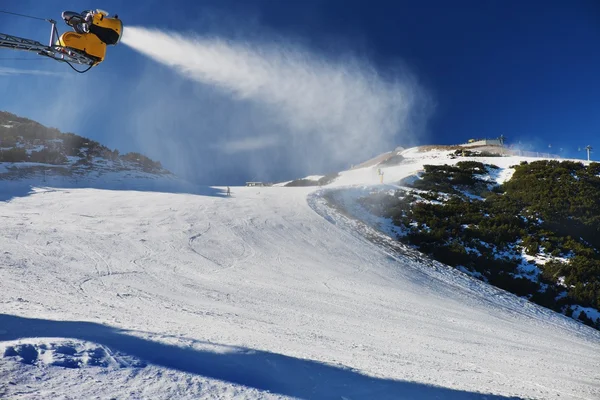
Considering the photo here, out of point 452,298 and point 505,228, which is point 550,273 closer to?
point 505,228

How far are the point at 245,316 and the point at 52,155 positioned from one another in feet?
114

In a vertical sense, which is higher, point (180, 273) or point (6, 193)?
point (6, 193)

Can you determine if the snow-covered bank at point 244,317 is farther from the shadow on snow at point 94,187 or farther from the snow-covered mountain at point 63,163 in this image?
the snow-covered mountain at point 63,163

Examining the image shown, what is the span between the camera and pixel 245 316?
944cm

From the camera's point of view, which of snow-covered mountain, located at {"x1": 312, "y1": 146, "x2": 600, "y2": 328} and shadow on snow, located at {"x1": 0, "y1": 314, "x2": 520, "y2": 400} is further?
snow-covered mountain, located at {"x1": 312, "y1": 146, "x2": 600, "y2": 328}

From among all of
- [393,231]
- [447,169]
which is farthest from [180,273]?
[447,169]

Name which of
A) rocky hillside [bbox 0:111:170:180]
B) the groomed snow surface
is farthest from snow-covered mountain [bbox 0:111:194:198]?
the groomed snow surface

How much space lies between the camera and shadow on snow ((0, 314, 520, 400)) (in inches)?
186

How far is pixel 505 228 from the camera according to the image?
23812 millimetres

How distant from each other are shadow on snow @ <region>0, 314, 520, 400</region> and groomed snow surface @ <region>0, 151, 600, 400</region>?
3 cm

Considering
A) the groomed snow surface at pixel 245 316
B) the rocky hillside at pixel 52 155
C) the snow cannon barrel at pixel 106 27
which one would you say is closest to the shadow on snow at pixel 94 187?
the groomed snow surface at pixel 245 316

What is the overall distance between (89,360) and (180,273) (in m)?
8.95

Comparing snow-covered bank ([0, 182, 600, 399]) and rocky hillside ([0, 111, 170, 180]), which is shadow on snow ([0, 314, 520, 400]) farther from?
rocky hillside ([0, 111, 170, 180])

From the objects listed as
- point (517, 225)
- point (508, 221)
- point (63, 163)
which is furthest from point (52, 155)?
point (517, 225)
